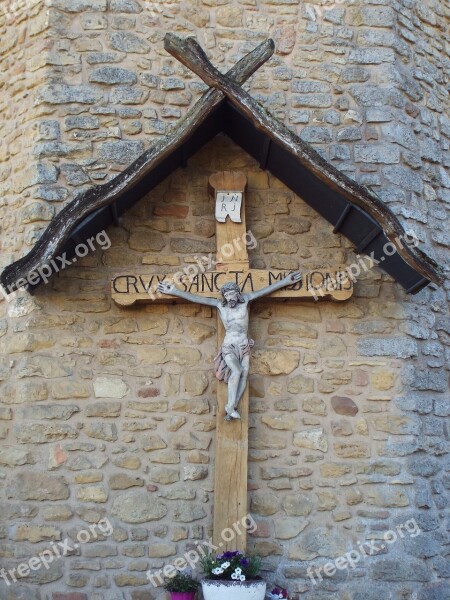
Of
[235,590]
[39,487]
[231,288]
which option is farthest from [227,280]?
[235,590]

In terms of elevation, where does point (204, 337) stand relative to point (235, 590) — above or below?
above

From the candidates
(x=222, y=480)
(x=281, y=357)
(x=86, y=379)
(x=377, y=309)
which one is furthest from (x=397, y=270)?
(x=86, y=379)

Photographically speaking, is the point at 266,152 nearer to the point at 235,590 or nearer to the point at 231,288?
the point at 231,288

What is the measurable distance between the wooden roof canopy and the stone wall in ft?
1.03

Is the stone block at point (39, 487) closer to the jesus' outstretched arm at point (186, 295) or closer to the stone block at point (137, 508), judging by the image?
the stone block at point (137, 508)

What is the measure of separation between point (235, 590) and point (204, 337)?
163cm

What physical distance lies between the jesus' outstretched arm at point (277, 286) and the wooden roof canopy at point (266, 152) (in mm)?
488

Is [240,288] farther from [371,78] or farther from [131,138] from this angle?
[371,78]

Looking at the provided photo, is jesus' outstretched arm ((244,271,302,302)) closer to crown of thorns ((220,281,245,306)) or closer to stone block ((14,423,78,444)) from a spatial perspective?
crown of thorns ((220,281,245,306))

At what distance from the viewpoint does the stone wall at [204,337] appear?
5156 mm

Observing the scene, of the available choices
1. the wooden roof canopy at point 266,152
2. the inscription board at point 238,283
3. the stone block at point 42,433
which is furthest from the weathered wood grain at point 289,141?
the stone block at point 42,433

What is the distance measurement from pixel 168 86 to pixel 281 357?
211cm

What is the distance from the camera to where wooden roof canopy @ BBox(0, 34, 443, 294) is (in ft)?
16.1

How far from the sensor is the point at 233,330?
17.3 feet
